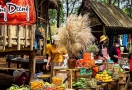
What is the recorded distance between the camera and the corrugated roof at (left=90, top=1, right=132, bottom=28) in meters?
16.2

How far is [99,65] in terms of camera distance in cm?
952

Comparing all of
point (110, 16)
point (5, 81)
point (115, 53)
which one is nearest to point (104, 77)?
point (115, 53)

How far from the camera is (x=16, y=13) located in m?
6.36

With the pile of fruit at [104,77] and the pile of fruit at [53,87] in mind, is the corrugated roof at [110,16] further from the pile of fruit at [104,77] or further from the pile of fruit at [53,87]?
the pile of fruit at [53,87]

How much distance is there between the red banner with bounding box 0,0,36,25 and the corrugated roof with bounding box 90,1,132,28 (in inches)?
380

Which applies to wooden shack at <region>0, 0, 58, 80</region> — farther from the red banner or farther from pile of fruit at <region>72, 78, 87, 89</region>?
pile of fruit at <region>72, 78, 87, 89</region>

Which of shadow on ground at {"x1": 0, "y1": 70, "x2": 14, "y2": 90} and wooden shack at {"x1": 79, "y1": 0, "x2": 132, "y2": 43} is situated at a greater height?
wooden shack at {"x1": 79, "y1": 0, "x2": 132, "y2": 43}

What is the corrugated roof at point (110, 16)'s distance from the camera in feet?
53.1

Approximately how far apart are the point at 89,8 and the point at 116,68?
26.6ft

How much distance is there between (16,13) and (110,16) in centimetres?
1165

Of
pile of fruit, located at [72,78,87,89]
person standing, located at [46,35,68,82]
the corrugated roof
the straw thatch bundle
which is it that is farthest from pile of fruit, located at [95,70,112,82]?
the corrugated roof

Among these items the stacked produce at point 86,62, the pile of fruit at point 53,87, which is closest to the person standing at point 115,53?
the stacked produce at point 86,62

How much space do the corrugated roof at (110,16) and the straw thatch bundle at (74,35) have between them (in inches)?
354

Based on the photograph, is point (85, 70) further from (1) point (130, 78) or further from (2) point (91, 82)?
(1) point (130, 78)
